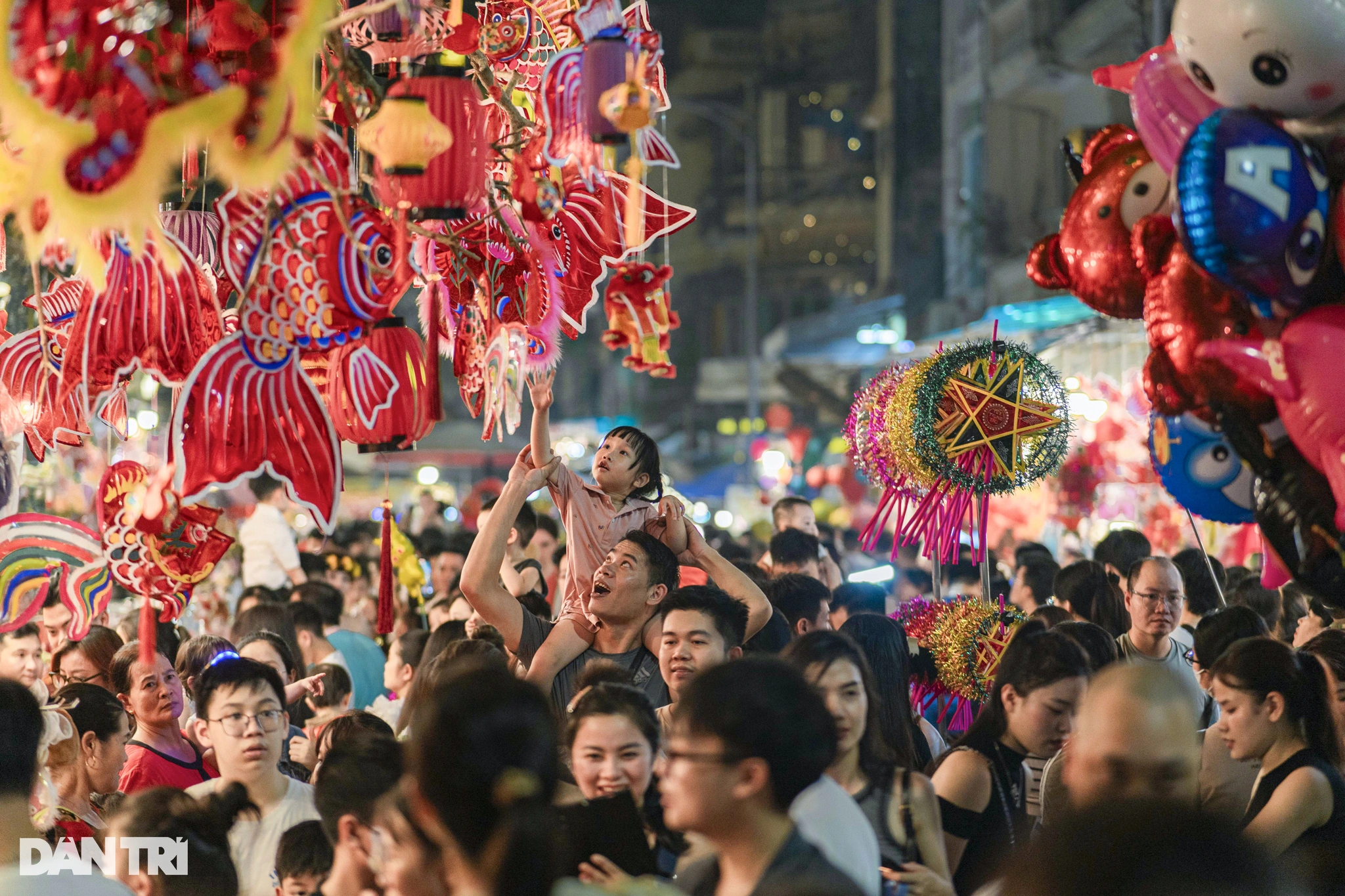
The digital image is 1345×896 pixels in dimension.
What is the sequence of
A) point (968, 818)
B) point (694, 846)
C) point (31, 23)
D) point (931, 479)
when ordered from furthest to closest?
point (931, 479)
point (968, 818)
point (31, 23)
point (694, 846)

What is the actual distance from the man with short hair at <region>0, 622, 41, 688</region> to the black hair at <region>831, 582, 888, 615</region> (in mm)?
3287

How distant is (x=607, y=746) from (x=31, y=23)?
2166 mm

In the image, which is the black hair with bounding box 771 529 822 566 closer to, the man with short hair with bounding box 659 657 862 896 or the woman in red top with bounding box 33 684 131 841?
the woman in red top with bounding box 33 684 131 841

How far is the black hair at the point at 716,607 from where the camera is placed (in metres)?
4.56

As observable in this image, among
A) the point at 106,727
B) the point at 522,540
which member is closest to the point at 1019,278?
the point at 522,540

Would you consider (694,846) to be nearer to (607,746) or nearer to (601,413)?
(607,746)

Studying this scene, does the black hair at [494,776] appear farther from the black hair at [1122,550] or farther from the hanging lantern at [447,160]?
→ the black hair at [1122,550]

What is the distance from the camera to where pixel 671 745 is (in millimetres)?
2902

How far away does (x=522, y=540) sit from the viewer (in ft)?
26.4

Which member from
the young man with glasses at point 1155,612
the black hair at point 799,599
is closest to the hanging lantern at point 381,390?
the black hair at point 799,599

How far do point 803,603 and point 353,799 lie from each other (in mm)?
2877

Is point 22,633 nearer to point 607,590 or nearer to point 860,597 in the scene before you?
point 607,590

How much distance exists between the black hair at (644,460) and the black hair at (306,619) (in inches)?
98.0

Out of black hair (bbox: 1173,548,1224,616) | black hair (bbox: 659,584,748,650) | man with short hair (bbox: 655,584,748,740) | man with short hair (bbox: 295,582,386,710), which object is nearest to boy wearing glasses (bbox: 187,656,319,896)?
man with short hair (bbox: 655,584,748,740)
